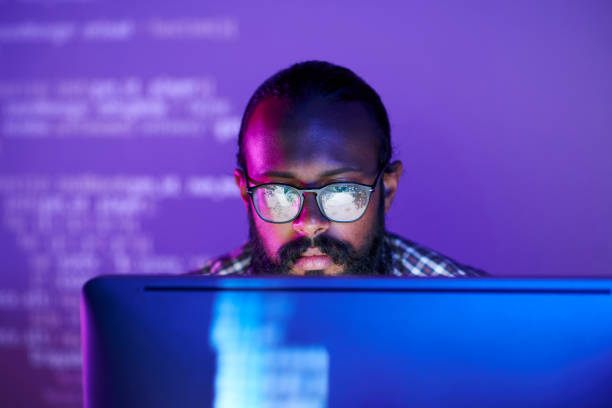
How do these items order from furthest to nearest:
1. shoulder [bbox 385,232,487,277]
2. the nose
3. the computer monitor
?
shoulder [bbox 385,232,487,277], the nose, the computer monitor

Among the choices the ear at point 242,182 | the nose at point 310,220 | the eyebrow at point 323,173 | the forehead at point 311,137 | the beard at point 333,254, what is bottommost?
the beard at point 333,254

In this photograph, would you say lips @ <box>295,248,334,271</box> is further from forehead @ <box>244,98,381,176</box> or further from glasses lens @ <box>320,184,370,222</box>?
forehead @ <box>244,98,381,176</box>

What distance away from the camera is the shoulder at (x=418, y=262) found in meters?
1.65

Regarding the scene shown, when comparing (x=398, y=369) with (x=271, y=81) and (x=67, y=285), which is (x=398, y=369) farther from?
(x=67, y=285)

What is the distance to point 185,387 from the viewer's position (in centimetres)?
58

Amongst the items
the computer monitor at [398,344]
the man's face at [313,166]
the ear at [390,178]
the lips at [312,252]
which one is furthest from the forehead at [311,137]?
the computer monitor at [398,344]

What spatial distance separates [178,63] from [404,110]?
44.0 inches

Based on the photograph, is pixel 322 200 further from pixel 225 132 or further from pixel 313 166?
pixel 225 132

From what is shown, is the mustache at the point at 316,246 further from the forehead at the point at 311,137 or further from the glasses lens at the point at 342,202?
the forehead at the point at 311,137

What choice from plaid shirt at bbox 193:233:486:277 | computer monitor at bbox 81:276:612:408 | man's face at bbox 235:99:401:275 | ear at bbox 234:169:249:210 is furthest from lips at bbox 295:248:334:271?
computer monitor at bbox 81:276:612:408

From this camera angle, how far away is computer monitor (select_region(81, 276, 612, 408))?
56 cm

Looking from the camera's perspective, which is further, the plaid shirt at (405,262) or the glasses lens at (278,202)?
the plaid shirt at (405,262)

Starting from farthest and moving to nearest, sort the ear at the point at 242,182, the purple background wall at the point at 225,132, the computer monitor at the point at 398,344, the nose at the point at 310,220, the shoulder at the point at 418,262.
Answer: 1. the purple background wall at the point at 225,132
2. the shoulder at the point at 418,262
3. the ear at the point at 242,182
4. the nose at the point at 310,220
5. the computer monitor at the point at 398,344

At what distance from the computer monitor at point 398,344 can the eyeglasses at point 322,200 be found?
2.30ft
